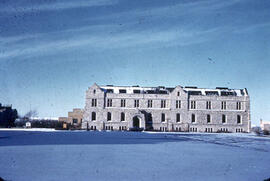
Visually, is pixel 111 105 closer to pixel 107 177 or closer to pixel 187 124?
pixel 187 124

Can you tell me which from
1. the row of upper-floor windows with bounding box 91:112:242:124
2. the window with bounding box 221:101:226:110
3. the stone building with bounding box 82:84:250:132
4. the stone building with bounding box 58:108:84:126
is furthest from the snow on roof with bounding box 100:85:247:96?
the stone building with bounding box 58:108:84:126

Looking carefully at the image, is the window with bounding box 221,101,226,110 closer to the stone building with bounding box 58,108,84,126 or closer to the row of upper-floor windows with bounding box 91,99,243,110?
the row of upper-floor windows with bounding box 91,99,243,110

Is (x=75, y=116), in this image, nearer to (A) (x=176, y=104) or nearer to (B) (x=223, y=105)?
(A) (x=176, y=104)

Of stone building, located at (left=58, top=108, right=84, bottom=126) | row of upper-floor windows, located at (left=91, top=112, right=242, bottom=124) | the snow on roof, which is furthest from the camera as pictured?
stone building, located at (left=58, top=108, right=84, bottom=126)

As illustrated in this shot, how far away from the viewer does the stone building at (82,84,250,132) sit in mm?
48938

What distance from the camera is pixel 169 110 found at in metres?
49.4

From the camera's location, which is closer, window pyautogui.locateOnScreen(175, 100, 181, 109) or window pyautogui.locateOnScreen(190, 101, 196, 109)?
window pyautogui.locateOnScreen(175, 100, 181, 109)

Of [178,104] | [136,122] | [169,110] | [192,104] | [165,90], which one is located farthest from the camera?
[165,90]

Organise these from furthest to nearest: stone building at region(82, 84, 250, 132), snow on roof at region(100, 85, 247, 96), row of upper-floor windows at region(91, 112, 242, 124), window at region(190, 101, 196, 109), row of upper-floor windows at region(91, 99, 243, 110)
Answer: snow on roof at region(100, 85, 247, 96), window at region(190, 101, 196, 109), row of upper-floor windows at region(91, 99, 243, 110), row of upper-floor windows at region(91, 112, 242, 124), stone building at region(82, 84, 250, 132)

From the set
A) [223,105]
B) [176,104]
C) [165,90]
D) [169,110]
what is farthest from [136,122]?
[223,105]

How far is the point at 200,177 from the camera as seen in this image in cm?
632

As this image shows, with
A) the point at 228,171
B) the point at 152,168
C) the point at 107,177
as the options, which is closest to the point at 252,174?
the point at 228,171

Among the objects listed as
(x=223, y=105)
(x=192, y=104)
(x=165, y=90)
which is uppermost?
(x=165, y=90)

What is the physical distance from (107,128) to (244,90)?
32.4 m
